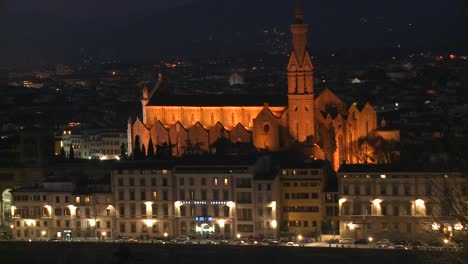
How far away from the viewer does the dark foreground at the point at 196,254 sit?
41.1m

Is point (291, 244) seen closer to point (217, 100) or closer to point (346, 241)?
point (346, 241)

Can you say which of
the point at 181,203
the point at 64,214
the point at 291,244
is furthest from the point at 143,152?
the point at 291,244

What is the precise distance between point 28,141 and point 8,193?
4.91 meters

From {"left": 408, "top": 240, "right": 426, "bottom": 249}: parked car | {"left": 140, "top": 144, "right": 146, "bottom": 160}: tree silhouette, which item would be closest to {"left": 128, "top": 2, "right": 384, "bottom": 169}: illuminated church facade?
{"left": 140, "top": 144, "right": 146, "bottom": 160}: tree silhouette

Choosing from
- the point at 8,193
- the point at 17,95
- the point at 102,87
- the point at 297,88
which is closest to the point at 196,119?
the point at 297,88

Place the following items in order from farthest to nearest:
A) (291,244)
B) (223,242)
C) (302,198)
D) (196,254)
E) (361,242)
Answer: (302,198) → (223,242) → (291,244) → (361,242) → (196,254)

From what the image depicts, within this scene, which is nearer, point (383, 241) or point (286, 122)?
point (383, 241)

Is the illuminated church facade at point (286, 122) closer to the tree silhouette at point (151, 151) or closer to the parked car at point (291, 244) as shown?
the tree silhouette at point (151, 151)

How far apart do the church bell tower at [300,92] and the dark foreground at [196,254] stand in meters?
15.2

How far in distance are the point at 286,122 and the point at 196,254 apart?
16.8 meters

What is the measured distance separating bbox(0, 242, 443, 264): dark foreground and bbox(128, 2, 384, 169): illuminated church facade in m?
13.7

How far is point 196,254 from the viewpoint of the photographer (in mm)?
42625

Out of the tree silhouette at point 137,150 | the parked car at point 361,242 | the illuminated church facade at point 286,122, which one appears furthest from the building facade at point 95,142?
the parked car at point 361,242

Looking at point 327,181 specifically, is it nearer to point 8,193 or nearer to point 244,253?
point 244,253
